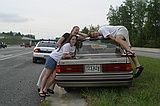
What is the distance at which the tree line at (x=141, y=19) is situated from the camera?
199 feet

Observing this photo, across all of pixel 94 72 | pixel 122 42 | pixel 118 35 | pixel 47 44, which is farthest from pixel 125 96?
pixel 47 44

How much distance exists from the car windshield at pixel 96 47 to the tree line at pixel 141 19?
174 feet

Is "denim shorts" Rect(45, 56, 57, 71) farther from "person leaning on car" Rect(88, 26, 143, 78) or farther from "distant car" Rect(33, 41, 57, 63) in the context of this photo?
"distant car" Rect(33, 41, 57, 63)

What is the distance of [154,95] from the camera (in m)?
5.21

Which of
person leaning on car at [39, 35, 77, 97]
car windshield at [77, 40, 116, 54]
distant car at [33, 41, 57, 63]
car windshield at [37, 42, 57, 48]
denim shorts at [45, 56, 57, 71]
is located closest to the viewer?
person leaning on car at [39, 35, 77, 97]

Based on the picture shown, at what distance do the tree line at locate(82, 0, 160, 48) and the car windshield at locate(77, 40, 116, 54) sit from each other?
174ft

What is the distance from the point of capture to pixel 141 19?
67938 mm

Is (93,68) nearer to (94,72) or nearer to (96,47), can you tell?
(94,72)

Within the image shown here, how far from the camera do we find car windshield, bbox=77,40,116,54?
635cm

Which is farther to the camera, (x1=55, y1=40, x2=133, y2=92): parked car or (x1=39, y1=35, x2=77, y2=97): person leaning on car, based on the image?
(x1=39, y1=35, x2=77, y2=97): person leaning on car

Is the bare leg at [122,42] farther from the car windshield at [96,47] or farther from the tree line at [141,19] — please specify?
the tree line at [141,19]

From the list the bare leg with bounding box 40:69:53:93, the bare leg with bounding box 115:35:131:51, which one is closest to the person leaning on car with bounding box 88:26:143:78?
the bare leg with bounding box 115:35:131:51

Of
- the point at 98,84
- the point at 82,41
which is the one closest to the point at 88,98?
the point at 98,84

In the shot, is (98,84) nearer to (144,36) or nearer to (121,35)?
(121,35)
